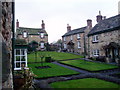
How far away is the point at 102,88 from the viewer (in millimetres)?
7277

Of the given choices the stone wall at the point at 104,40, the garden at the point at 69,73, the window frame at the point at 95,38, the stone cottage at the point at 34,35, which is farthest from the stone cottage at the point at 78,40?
the garden at the point at 69,73

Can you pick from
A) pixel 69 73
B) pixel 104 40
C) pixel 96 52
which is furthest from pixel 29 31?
pixel 69 73

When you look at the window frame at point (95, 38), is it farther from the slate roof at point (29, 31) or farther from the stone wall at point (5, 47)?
the stone wall at point (5, 47)

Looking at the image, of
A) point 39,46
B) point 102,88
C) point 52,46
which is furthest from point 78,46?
point 102,88

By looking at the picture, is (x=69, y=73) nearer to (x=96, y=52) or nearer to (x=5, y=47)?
(x=5, y=47)

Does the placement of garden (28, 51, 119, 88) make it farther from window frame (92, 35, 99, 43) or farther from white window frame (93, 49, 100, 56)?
window frame (92, 35, 99, 43)

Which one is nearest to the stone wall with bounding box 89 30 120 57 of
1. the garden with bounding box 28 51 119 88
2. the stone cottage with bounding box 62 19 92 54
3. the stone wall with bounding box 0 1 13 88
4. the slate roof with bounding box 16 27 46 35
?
the garden with bounding box 28 51 119 88

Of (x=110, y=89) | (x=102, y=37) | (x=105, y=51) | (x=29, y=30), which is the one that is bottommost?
(x=110, y=89)

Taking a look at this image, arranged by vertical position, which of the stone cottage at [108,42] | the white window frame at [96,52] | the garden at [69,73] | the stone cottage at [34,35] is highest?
the stone cottage at [34,35]

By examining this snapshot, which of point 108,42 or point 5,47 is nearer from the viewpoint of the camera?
point 5,47

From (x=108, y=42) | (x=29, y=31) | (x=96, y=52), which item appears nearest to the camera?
(x=108, y=42)

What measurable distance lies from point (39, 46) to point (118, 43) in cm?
2508

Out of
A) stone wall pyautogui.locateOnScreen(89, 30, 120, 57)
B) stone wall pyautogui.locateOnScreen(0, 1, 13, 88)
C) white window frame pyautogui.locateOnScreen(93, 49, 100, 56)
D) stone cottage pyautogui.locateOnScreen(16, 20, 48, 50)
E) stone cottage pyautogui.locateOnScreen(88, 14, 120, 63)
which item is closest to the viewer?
stone wall pyautogui.locateOnScreen(0, 1, 13, 88)

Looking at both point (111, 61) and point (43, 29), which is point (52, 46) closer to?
point (43, 29)
